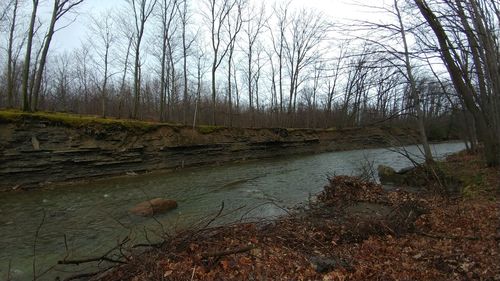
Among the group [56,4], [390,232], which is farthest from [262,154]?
[390,232]

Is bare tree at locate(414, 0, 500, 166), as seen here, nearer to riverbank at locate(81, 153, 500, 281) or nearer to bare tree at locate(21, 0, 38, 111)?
riverbank at locate(81, 153, 500, 281)

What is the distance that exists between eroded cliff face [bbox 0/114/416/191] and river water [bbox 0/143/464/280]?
110cm

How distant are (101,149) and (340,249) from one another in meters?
14.1

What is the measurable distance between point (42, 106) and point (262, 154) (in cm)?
2304

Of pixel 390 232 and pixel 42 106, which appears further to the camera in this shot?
pixel 42 106

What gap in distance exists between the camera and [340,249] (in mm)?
5281

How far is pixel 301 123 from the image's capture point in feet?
140

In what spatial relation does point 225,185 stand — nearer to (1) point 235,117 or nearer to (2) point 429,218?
(2) point 429,218

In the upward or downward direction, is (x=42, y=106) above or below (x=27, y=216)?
above

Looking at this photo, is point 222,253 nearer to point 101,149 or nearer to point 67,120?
point 101,149

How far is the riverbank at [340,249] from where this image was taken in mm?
4266

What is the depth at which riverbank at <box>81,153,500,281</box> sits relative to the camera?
14.0ft

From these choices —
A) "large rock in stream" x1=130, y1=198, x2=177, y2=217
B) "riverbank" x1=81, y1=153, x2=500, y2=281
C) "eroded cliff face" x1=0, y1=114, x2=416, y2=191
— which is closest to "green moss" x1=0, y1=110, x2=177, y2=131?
"eroded cliff face" x1=0, y1=114, x2=416, y2=191

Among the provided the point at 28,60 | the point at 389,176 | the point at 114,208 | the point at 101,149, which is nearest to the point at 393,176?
the point at 389,176
